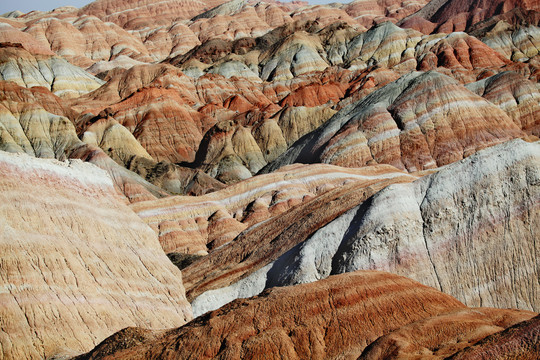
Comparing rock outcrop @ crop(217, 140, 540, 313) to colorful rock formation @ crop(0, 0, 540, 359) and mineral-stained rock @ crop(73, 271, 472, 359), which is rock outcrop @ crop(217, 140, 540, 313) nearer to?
colorful rock formation @ crop(0, 0, 540, 359)

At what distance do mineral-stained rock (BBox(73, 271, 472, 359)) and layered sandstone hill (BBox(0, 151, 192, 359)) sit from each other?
4.43 meters

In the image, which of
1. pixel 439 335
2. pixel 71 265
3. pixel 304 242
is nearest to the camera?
pixel 439 335

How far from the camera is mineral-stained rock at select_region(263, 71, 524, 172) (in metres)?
68.4

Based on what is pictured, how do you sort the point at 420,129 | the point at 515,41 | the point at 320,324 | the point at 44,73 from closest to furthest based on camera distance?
the point at 320,324 → the point at 420,129 → the point at 44,73 → the point at 515,41

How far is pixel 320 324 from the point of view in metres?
19.1

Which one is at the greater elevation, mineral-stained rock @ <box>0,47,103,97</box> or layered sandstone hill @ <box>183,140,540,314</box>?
layered sandstone hill @ <box>183,140,540,314</box>

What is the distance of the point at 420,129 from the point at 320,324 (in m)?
54.5

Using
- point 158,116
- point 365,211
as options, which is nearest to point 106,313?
point 365,211

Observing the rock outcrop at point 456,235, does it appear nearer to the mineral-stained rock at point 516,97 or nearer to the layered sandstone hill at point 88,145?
the layered sandstone hill at point 88,145

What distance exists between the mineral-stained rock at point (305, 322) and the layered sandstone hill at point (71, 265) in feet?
14.5

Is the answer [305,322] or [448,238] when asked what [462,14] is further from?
[305,322]

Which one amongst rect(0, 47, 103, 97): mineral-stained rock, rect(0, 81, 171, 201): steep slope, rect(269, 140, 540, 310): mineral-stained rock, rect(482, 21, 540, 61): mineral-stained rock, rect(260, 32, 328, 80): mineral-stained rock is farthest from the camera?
rect(260, 32, 328, 80): mineral-stained rock

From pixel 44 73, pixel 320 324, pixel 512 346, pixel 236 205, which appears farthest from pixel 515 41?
pixel 512 346

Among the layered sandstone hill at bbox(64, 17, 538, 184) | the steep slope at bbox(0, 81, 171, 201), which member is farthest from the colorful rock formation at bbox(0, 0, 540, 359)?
the layered sandstone hill at bbox(64, 17, 538, 184)
